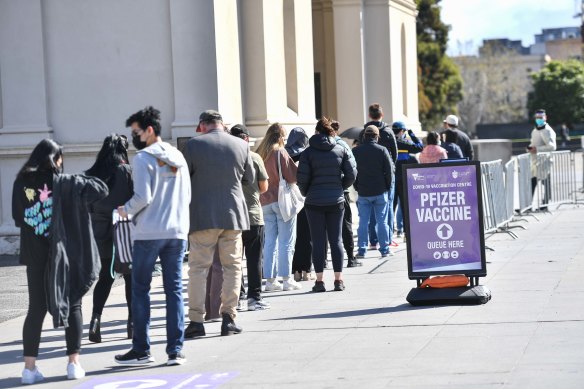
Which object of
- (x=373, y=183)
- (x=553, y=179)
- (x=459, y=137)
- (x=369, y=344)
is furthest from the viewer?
(x=553, y=179)

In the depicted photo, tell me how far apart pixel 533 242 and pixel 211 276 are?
7.33 metres

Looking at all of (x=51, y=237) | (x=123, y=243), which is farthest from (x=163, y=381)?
(x=123, y=243)

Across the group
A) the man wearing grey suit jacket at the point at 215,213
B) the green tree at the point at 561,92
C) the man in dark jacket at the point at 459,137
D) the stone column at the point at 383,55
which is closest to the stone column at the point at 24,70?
the man in dark jacket at the point at 459,137

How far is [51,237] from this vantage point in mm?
8852

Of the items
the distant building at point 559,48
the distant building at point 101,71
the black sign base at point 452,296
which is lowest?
the black sign base at point 452,296

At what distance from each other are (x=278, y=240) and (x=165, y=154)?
427 centimetres

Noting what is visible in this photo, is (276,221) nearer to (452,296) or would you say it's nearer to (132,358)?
(452,296)

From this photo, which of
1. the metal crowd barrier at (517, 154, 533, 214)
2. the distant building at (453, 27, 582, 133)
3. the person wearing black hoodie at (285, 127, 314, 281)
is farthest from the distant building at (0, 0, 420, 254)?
the distant building at (453, 27, 582, 133)

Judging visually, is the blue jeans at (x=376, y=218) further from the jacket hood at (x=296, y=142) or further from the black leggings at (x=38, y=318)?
the black leggings at (x=38, y=318)

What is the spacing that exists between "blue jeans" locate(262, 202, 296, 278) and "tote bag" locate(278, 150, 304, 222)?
0.11 m

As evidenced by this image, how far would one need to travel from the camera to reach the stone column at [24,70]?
18781mm

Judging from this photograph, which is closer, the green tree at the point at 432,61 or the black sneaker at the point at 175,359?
the black sneaker at the point at 175,359

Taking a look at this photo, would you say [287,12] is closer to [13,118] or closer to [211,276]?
[13,118]

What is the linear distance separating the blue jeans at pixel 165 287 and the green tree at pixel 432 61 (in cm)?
4960
